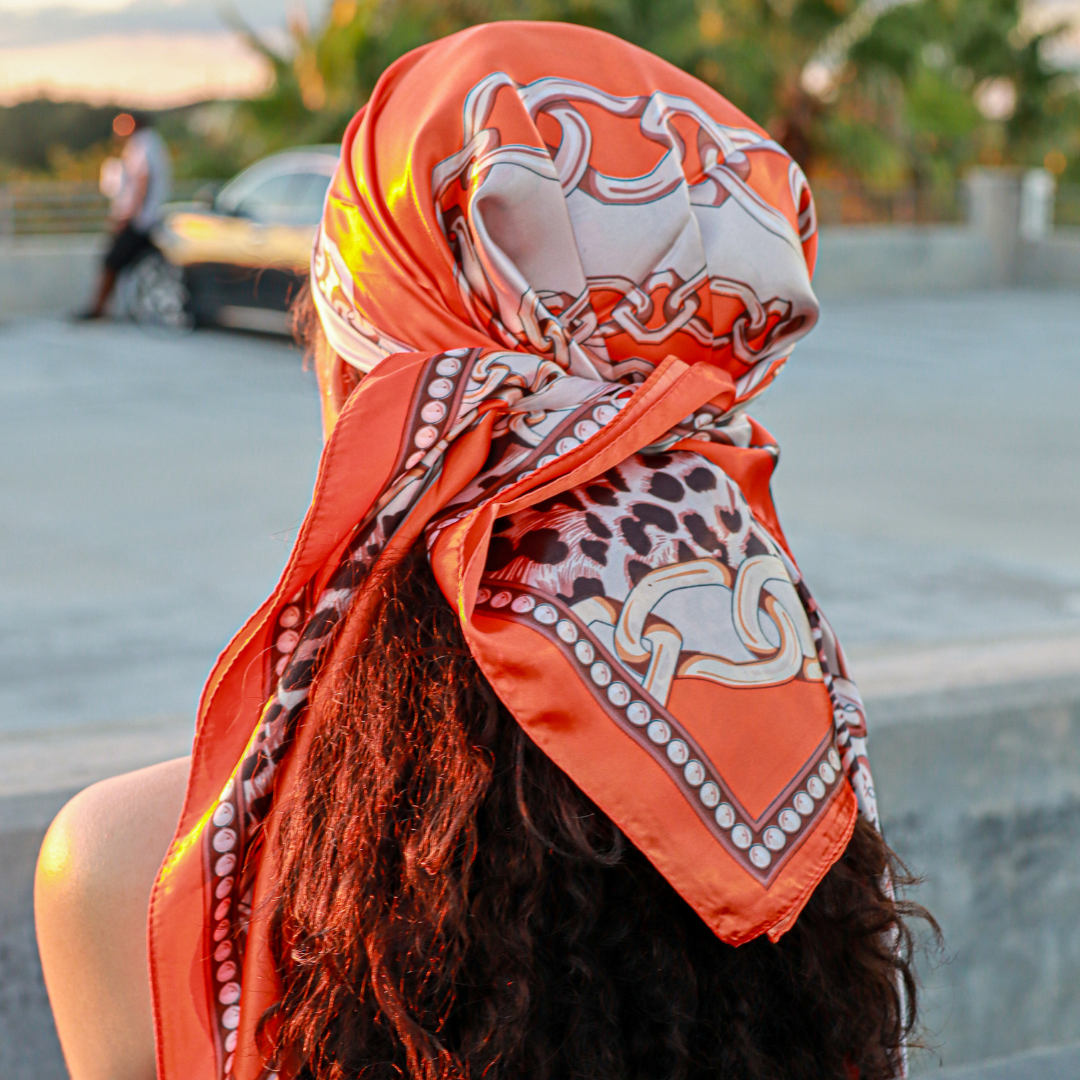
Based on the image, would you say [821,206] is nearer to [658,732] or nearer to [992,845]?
Answer: [992,845]

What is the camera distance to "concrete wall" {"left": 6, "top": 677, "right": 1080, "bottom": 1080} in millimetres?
2217

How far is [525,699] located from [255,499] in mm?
4714

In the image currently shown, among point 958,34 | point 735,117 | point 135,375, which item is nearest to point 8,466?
point 135,375

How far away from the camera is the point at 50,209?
44.0 feet

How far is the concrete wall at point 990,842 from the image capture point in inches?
87.3

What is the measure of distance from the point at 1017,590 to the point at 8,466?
4535mm

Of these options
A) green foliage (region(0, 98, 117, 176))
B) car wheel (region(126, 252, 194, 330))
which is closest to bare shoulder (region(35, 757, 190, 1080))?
car wheel (region(126, 252, 194, 330))

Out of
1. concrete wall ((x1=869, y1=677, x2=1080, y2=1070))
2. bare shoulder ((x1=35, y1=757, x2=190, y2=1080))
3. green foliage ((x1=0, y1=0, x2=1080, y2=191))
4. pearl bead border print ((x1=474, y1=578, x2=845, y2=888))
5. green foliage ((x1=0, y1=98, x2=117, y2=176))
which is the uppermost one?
pearl bead border print ((x1=474, y1=578, x2=845, y2=888))

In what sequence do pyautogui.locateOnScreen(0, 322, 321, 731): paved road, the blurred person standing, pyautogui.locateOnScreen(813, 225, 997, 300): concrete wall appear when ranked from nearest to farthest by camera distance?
pyautogui.locateOnScreen(0, 322, 321, 731): paved road → the blurred person standing → pyautogui.locateOnScreen(813, 225, 997, 300): concrete wall

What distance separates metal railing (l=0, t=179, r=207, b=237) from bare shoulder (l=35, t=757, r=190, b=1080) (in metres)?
13.3

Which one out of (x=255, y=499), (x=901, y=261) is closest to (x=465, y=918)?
(x=255, y=499)

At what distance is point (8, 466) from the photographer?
6230 millimetres

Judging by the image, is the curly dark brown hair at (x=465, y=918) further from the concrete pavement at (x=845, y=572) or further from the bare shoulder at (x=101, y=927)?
the concrete pavement at (x=845, y=572)

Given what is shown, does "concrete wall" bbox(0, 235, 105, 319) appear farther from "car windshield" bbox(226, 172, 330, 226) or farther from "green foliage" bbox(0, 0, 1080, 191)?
"green foliage" bbox(0, 0, 1080, 191)
